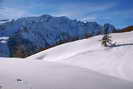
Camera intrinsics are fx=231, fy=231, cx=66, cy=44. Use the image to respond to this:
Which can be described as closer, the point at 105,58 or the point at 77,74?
the point at 77,74

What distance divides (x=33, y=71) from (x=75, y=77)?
1.56 metres

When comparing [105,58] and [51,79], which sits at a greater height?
[51,79]

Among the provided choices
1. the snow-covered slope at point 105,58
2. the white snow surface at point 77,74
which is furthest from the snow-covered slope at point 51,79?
the snow-covered slope at point 105,58

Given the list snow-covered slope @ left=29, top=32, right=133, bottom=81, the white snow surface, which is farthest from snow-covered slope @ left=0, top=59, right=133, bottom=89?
snow-covered slope @ left=29, top=32, right=133, bottom=81

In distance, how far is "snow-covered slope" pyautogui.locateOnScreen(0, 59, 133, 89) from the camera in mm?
6602

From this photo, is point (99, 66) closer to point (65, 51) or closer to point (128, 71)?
point (128, 71)

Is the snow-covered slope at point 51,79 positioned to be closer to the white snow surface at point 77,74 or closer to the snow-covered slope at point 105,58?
the white snow surface at point 77,74

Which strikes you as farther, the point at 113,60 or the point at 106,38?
the point at 106,38

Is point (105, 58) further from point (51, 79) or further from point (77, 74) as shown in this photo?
point (51, 79)

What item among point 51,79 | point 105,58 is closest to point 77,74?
point 51,79

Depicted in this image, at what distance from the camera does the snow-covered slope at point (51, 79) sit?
6.60 metres

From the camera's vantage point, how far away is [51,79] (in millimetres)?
7266

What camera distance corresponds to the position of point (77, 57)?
41.0ft

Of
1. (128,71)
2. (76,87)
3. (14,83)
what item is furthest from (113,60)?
(14,83)
